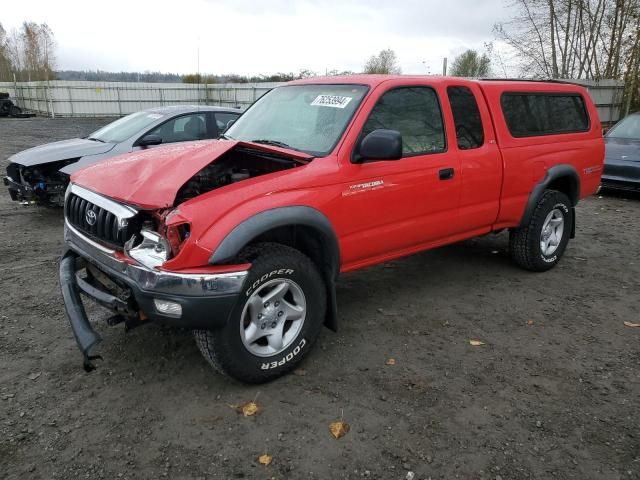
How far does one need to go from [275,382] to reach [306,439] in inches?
23.7

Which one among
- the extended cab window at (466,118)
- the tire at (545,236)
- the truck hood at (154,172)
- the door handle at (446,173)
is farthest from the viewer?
the tire at (545,236)

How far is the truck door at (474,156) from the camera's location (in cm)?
430

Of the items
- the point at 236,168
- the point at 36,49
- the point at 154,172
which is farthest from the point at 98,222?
the point at 36,49

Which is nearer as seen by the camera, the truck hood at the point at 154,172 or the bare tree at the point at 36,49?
the truck hood at the point at 154,172

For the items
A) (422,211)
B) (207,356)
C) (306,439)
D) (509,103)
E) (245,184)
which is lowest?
(306,439)

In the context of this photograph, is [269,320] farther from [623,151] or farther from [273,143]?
[623,151]

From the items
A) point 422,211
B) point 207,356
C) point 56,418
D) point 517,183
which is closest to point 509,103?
point 517,183

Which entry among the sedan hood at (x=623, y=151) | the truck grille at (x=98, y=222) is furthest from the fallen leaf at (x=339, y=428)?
the sedan hood at (x=623, y=151)

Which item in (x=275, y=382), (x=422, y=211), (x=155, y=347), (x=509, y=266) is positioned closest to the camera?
(x=275, y=382)

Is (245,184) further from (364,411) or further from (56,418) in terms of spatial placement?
(56,418)

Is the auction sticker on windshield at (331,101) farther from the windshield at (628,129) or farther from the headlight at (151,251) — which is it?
the windshield at (628,129)

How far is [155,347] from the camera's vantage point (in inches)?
148

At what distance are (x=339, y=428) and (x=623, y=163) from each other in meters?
8.41

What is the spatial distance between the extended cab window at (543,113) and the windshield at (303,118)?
1.73 meters
